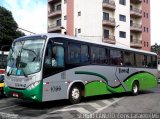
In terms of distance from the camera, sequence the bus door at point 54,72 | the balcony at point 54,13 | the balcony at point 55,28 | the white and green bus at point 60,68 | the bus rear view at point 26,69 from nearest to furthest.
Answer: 1. the bus rear view at point 26,69
2. the white and green bus at point 60,68
3. the bus door at point 54,72
4. the balcony at point 54,13
5. the balcony at point 55,28

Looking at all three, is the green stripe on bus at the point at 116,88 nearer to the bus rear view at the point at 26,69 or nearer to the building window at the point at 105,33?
the bus rear view at the point at 26,69

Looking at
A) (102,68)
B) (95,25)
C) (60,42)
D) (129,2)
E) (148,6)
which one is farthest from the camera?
(148,6)

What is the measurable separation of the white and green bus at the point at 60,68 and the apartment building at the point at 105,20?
25.9 meters

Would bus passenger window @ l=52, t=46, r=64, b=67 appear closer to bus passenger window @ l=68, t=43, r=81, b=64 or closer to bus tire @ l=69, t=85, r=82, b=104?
bus passenger window @ l=68, t=43, r=81, b=64

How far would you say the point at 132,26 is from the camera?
5556 cm

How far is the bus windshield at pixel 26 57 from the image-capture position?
1216cm

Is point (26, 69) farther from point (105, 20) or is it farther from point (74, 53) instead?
point (105, 20)

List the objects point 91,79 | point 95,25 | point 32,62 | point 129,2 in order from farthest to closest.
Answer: point 129,2 → point 95,25 → point 91,79 → point 32,62

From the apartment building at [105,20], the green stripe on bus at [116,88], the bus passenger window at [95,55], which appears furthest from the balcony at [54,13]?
the bus passenger window at [95,55]

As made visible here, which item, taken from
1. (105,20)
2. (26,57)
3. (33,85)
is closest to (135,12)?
(105,20)

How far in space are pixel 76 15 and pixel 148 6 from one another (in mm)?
19826

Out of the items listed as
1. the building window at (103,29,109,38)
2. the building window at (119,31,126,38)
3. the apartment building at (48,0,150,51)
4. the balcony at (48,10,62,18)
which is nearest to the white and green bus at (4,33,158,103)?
the apartment building at (48,0,150,51)

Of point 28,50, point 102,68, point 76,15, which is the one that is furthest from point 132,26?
point 28,50

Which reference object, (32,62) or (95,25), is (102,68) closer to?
(32,62)
